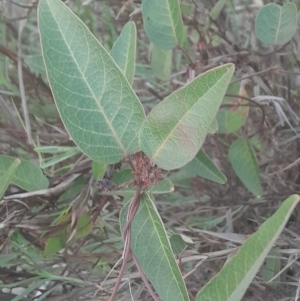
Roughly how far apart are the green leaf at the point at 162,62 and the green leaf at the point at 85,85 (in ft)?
0.97

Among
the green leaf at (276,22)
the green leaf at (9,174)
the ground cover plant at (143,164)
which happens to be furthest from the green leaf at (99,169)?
the green leaf at (276,22)

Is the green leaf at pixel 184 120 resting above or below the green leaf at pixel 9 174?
above

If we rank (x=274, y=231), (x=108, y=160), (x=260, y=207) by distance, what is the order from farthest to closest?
(x=260, y=207) < (x=108, y=160) < (x=274, y=231)

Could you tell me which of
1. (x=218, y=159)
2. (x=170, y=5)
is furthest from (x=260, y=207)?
(x=170, y=5)

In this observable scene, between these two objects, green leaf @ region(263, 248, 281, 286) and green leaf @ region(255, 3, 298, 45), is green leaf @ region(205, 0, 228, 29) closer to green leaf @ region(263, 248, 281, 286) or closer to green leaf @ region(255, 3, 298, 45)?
green leaf @ region(255, 3, 298, 45)

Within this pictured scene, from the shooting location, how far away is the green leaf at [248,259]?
10.5 inches

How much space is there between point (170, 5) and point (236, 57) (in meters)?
0.16

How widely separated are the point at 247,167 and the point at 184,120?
0.25 meters

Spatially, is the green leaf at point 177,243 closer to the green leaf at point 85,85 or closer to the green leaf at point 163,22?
the green leaf at point 85,85

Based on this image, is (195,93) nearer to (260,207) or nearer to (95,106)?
(95,106)

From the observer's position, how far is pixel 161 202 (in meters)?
0.66

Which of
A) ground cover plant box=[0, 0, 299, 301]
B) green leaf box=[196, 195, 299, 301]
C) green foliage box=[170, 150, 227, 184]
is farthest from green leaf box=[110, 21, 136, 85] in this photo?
green leaf box=[196, 195, 299, 301]

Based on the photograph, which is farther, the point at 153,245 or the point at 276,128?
the point at 276,128

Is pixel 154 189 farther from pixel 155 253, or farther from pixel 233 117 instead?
pixel 233 117
